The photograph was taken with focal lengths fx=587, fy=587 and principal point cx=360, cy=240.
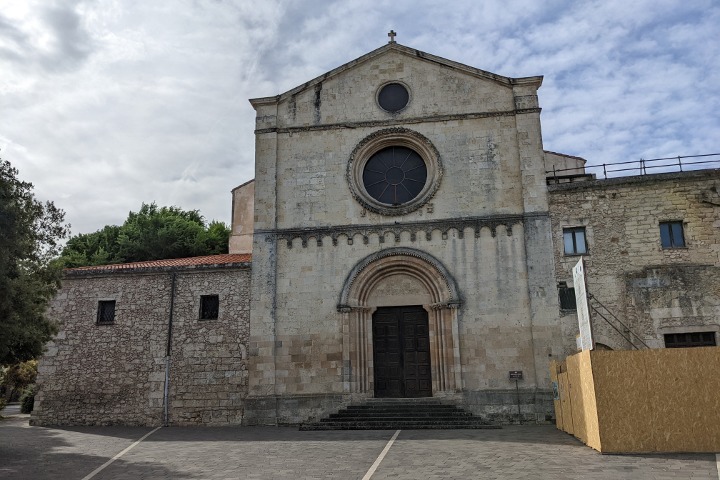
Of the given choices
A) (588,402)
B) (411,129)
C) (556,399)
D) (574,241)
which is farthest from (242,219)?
(588,402)

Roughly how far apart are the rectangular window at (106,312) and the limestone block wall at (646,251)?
14.2 m

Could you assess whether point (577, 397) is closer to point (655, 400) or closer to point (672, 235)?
point (655, 400)

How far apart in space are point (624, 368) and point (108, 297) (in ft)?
51.1

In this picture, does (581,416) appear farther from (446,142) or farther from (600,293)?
(446,142)

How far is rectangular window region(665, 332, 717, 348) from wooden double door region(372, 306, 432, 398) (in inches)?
270

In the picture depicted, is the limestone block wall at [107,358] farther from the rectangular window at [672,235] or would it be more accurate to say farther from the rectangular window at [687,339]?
the rectangular window at [672,235]

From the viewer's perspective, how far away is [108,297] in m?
19.3

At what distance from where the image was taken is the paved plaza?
9602 millimetres

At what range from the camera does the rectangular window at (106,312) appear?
1917 cm

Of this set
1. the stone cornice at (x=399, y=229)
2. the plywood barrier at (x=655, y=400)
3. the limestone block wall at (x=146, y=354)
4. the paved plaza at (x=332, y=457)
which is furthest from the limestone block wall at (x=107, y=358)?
the plywood barrier at (x=655, y=400)

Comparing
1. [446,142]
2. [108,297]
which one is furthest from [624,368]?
[108,297]

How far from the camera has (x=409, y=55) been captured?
1978 centimetres

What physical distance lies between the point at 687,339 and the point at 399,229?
884 centimetres

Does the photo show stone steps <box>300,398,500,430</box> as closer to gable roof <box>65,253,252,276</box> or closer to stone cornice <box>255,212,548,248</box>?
stone cornice <box>255,212,548,248</box>
